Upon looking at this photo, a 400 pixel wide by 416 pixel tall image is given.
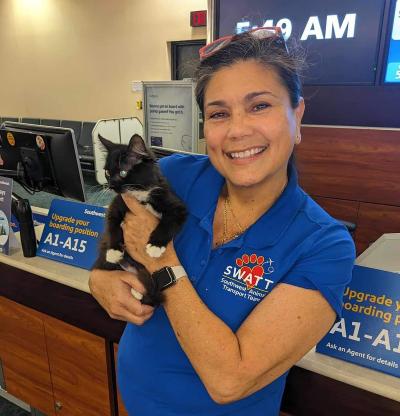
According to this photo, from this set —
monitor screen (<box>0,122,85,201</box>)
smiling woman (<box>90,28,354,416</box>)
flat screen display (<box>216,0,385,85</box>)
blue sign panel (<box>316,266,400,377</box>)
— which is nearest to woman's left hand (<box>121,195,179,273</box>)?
smiling woman (<box>90,28,354,416</box>)

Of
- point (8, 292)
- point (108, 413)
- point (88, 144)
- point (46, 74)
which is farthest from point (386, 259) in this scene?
point (46, 74)

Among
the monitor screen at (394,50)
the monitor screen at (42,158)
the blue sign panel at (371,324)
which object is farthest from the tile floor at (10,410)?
the monitor screen at (394,50)

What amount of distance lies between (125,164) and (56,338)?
3.52ft

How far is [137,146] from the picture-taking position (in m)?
1.00

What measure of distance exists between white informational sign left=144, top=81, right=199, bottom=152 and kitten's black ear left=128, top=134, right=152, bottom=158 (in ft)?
10.7

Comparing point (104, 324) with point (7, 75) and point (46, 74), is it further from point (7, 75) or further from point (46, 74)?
point (7, 75)

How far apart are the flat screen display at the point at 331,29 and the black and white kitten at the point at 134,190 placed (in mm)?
2517

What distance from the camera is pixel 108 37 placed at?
6449mm

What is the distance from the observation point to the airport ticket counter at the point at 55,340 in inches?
60.8

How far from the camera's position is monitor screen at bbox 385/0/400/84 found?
298cm

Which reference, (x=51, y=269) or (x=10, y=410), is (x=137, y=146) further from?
(x=10, y=410)

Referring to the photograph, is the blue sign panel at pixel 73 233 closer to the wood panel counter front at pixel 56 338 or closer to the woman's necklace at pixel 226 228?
the wood panel counter front at pixel 56 338

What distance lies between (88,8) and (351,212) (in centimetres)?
578

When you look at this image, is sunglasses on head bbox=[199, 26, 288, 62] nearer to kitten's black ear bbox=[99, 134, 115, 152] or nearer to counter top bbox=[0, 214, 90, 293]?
kitten's black ear bbox=[99, 134, 115, 152]
